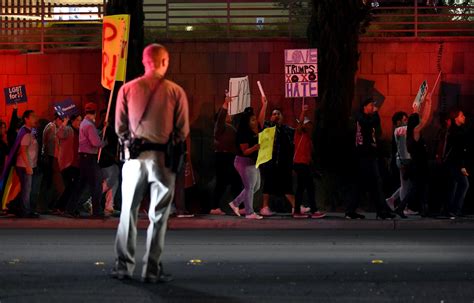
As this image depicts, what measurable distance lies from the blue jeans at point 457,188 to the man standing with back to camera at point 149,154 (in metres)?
9.07

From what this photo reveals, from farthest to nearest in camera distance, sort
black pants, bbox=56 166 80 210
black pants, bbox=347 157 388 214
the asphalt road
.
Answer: black pants, bbox=56 166 80 210 < black pants, bbox=347 157 388 214 < the asphalt road

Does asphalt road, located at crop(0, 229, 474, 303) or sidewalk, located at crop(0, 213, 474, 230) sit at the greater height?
asphalt road, located at crop(0, 229, 474, 303)

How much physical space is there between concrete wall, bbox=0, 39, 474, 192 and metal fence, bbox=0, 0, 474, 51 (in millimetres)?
353

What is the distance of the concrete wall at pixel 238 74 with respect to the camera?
20891 mm

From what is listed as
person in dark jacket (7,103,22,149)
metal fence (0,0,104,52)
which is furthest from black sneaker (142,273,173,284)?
metal fence (0,0,104,52)

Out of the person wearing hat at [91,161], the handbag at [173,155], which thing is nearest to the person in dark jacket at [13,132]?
the person wearing hat at [91,161]

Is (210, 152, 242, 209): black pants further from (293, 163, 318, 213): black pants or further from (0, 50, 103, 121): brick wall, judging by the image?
(0, 50, 103, 121): brick wall

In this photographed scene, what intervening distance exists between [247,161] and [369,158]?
195 cm

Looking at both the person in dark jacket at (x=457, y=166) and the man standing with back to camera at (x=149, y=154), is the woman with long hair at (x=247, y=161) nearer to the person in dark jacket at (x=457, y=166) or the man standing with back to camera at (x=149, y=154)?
the person in dark jacket at (x=457, y=166)

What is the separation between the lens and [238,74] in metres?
21.0

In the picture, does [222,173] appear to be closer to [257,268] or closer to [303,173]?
[303,173]

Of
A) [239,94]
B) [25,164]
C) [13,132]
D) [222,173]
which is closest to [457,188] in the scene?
[222,173]

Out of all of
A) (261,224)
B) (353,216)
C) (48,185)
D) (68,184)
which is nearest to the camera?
(261,224)

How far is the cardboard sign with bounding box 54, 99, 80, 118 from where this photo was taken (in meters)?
19.3
